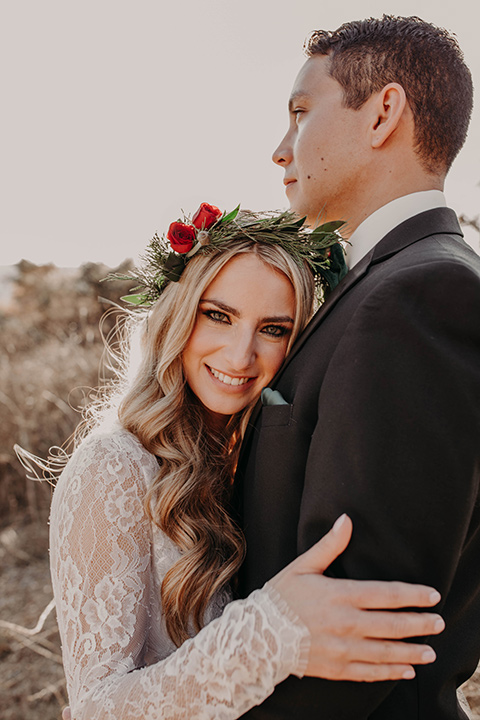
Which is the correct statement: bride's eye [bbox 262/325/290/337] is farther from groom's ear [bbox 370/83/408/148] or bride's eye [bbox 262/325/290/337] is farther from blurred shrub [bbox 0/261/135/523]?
blurred shrub [bbox 0/261/135/523]

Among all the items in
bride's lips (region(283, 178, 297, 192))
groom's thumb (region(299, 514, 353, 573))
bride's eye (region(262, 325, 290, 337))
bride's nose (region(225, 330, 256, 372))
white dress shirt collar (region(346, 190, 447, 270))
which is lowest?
groom's thumb (region(299, 514, 353, 573))

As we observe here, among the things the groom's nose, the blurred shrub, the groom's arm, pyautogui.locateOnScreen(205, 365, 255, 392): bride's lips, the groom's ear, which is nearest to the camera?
the groom's arm

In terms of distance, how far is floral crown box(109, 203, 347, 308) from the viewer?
7.06 ft

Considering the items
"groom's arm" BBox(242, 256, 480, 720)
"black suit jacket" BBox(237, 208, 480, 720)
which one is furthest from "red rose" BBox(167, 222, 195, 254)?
"groom's arm" BBox(242, 256, 480, 720)

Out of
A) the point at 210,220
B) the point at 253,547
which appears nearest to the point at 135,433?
the point at 253,547

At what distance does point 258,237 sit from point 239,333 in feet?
1.15

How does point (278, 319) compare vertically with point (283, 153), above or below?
below

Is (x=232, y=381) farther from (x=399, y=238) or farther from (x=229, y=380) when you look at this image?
(x=399, y=238)

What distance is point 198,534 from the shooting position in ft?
6.58

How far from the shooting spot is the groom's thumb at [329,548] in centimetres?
132

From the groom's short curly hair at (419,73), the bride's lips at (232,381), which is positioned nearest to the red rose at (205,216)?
the bride's lips at (232,381)

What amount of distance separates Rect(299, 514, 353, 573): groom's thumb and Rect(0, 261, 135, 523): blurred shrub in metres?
4.77

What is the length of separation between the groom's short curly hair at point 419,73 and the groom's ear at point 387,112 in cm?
4

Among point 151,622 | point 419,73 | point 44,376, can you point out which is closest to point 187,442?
point 151,622
